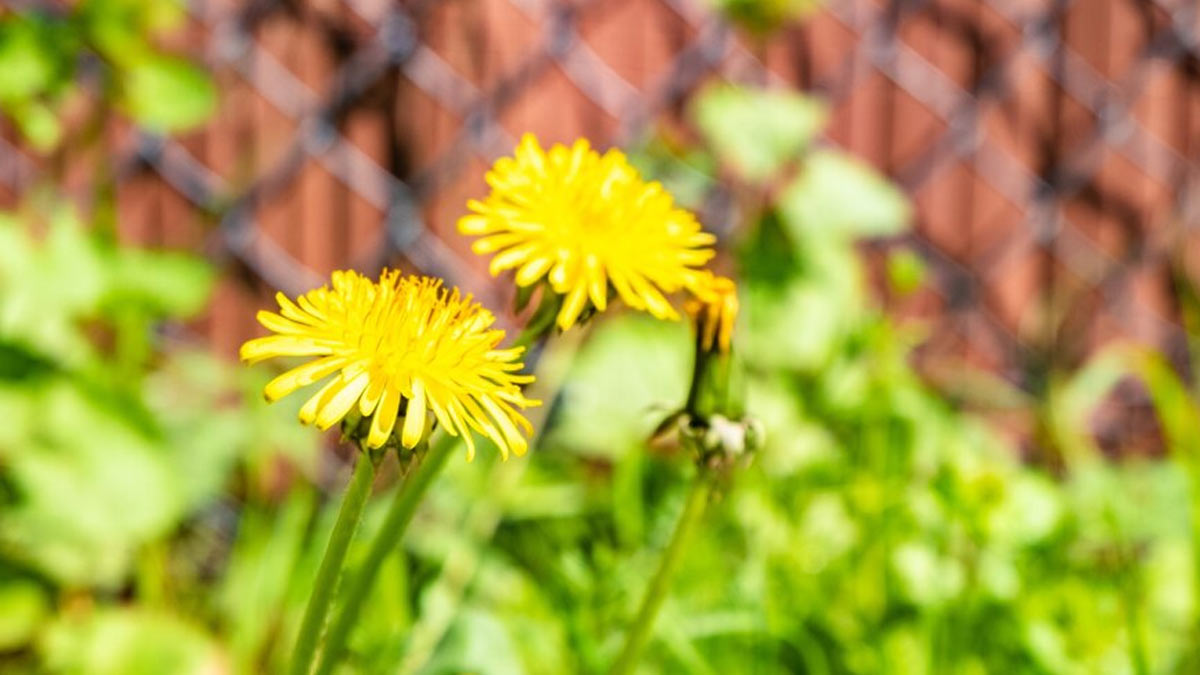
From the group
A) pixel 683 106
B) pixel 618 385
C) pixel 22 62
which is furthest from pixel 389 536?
pixel 683 106

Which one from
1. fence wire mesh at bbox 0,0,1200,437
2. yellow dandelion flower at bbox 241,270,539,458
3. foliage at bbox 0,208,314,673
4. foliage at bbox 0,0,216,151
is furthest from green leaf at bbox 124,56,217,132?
yellow dandelion flower at bbox 241,270,539,458

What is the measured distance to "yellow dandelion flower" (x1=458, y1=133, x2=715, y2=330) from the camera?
1.65ft

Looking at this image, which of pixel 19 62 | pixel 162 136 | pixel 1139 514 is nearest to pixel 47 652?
pixel 19 62

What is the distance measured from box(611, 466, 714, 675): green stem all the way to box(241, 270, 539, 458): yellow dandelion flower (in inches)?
5.0

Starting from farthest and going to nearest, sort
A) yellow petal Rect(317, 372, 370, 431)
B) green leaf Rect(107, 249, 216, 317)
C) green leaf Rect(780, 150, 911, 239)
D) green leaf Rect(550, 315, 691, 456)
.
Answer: green leaf Rect(780, 150, 911, 239)
green leaf Rect(550, 315, 691, 456)
green leaf Rect(107, 249, 216, 317)
yellow petal Rect(317, 372, 370, 431)

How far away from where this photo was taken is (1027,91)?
165cm

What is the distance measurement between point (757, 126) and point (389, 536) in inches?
34.6

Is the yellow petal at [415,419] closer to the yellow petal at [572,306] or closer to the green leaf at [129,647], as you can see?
the yellow petal at [572,306]

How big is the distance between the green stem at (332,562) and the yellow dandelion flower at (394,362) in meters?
0.02

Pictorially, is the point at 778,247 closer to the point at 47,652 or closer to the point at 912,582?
the point at 912,582

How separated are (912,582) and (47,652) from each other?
0.65 meters

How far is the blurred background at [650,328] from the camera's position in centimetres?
92

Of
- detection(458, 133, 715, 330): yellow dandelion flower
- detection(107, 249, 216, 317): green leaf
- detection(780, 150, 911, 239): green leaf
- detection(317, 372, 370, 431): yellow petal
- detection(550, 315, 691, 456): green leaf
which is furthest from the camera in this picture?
detection(780, 150, 911, 239): green leaf

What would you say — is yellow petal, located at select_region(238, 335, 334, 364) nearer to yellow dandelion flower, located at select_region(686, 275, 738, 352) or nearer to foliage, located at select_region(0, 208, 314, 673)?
yellow dandelion flower, located at select_region(686, 275, 738, 352)
